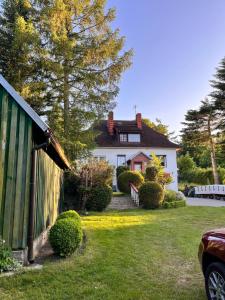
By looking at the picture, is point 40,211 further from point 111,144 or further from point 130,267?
point 111,144

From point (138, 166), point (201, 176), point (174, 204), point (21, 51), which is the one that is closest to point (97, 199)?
point (174, 204)

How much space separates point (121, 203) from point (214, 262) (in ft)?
53.0

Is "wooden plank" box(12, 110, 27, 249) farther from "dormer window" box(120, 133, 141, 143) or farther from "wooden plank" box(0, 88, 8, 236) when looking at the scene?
"dormer window" box(120, 133, 141, 143)

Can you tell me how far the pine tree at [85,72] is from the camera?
16.1m

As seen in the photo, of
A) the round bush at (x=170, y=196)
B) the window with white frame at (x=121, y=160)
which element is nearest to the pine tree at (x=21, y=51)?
the round bush at (x=170, y=196)

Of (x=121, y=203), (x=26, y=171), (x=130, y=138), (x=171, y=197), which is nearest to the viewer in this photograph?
(x=26, y=171)

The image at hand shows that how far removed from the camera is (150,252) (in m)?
7.02

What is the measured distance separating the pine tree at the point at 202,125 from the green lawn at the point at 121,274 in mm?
29757

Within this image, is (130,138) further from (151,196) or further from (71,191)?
(71,191)

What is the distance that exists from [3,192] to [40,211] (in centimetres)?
193

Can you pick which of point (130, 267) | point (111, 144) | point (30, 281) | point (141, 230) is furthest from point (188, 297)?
point (111, 144)

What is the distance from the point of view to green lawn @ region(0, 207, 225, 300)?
451 cm

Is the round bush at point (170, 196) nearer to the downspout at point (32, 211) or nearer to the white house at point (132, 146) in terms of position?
the white house at point (132, 146)

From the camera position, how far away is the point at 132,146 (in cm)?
3062
